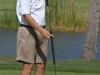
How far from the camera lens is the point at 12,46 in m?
16.3

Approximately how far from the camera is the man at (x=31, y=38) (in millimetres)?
5969

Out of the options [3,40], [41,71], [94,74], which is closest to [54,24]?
[3,40]

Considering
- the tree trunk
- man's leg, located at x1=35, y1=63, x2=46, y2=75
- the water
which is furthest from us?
the water

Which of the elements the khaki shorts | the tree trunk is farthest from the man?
the tree trunk

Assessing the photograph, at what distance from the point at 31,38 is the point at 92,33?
717cm

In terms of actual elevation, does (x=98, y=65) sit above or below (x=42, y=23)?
below

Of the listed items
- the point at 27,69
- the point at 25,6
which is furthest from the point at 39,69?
the point at 25,6

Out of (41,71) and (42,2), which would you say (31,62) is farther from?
(42,2)

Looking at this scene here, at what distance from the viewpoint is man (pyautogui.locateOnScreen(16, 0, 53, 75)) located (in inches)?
235

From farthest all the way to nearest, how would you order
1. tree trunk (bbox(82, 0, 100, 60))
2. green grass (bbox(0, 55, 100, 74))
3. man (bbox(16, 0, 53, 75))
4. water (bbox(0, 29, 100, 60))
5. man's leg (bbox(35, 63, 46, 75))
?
water (bbox(0, 29, 100, 60)), tree trunk (bbox(82, 0, 100, 60)), green grass (bbox(0, 55, 100, 74)), man's leg (bbox(35, 63, 46, 75)), man (bbox(16, 0, 53, 75))

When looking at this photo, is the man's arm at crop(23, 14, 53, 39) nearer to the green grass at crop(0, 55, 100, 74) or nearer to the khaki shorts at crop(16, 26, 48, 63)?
the khaki shorts at crop(16, 26, 48, 63)

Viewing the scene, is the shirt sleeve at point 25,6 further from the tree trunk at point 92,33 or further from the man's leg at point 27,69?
the tree trunk at point 92,33

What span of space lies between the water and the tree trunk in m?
1.29

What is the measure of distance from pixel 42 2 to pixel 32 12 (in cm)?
19
